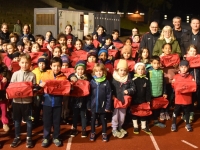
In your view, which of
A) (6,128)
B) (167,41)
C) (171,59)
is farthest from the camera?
(167,41)

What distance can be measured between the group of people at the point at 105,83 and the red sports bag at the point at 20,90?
2cm

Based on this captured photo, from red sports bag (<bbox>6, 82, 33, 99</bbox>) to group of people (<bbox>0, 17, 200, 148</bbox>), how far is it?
0.06 ft

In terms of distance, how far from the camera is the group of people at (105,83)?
5.79m

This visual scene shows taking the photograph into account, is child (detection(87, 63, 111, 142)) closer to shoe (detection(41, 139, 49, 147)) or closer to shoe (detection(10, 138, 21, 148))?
shoe (detection(41, 139, 49, 147))

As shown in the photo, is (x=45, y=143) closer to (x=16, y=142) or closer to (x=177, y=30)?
(x=16, y=142)

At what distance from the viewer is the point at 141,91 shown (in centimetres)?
649

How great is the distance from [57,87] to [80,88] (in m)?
0.54

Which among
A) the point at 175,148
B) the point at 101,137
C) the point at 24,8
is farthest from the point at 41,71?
the point at 24,8

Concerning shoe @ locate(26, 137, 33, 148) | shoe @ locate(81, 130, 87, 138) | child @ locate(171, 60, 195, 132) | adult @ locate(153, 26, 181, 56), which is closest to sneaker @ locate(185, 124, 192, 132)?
child @ locate(171, 60, 195, 132)

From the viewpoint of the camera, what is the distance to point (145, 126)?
21.9 ft

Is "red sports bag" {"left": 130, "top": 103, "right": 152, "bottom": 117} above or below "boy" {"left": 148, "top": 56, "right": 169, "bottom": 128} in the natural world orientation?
below

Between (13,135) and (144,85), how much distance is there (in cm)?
292

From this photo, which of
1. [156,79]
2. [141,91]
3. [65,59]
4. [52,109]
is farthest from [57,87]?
[156,79]

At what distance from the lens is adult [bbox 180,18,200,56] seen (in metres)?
7.45
